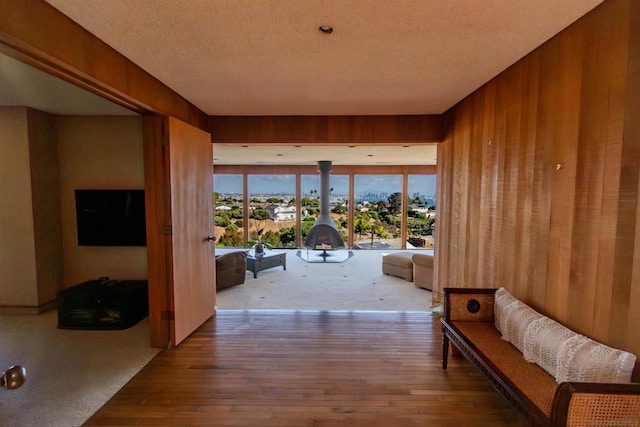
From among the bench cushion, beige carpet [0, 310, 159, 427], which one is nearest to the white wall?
beige carpet [0, 310, 159, 427]

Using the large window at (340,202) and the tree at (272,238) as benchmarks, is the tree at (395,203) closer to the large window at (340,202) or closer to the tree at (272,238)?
the large window at (340,202)

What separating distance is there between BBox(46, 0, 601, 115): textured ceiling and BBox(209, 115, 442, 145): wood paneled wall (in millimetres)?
739

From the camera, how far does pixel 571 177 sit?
163 centimetres

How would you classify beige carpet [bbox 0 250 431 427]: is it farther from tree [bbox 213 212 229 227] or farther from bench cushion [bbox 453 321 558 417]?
tree [bbox 213 212 229 227]

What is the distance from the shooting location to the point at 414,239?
890 centimetres

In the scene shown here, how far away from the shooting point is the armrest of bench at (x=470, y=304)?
2.26 metres

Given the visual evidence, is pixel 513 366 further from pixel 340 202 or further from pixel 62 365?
pixel 340 202

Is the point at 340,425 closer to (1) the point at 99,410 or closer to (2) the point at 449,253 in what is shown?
(1) the point at 99,410

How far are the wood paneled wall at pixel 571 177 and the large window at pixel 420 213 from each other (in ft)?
20.7

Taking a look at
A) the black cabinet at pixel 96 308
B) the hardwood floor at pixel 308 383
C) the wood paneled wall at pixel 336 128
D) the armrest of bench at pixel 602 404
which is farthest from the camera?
the wood paneled wall at pixel 336 128

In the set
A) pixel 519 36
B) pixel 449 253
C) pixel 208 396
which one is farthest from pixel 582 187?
pixel 208 396

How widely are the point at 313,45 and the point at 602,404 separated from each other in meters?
2.26

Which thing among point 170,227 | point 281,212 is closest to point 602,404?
point 170,227

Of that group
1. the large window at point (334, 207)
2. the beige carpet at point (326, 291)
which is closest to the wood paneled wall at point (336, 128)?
the beige carpet at point (326, 291)
